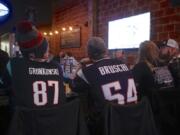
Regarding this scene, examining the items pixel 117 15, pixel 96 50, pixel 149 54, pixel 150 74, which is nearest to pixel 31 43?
pixel 96 50

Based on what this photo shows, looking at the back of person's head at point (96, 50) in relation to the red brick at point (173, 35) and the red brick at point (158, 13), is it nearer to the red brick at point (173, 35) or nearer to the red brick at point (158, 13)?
the red brick at point (173, 35)

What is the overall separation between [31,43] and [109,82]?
633mm

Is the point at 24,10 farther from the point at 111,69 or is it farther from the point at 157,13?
the point at 111,69

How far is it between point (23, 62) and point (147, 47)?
5.08ft

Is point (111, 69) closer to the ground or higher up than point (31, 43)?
closer to the ground

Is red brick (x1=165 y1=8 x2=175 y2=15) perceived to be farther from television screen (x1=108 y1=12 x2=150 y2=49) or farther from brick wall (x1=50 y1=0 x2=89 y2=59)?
brick wall (x1=50 y1=0 x2=89 y2=59)

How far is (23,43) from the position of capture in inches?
84.7

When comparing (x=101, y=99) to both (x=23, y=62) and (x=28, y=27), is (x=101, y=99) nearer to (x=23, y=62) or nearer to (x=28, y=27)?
(x=23, y=62)

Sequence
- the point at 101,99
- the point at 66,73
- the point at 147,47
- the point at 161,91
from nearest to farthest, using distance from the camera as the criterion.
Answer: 1. the point at 101,99
2. the point at 161,91
3. the point at 147,47
4. the point at 66,73

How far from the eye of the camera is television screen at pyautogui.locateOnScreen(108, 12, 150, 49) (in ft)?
13.8

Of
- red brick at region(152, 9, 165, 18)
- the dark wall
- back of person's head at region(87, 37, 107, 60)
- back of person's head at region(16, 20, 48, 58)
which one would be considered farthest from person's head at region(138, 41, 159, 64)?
the dark wall

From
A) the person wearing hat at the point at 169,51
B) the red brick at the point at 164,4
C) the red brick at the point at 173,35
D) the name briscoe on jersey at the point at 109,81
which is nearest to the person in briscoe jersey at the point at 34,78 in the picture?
the name briscoe on jersey at the point at 109,81

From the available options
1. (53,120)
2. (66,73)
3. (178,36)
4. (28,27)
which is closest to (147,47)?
(178,36)

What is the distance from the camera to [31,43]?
2152mm
